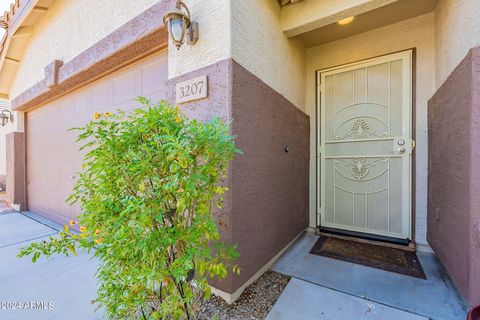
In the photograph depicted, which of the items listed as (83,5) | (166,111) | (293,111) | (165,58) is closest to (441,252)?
(293,111)

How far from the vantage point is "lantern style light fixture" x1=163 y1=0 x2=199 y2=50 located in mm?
1932

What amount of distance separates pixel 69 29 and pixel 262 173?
433cm

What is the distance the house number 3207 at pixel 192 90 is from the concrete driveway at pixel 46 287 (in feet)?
6.31

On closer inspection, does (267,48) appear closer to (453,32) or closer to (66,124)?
(453,32)

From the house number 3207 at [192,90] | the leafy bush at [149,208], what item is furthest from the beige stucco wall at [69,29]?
the leafy bush at [149,208]

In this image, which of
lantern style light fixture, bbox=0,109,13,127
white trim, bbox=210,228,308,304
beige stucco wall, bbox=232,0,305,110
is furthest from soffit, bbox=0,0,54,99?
white trim, bbox=210,228,308,304

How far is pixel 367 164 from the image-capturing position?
322 centimetres

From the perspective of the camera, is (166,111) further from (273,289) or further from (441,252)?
(441,252)

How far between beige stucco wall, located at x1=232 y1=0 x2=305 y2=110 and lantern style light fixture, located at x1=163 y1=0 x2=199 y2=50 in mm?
418

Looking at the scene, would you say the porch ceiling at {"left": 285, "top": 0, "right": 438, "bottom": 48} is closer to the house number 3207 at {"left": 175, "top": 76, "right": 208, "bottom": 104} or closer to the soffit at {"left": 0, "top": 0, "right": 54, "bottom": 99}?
the house number 3207 at {"left": 175, "top": 76, "right": 208, "bottom": 104}

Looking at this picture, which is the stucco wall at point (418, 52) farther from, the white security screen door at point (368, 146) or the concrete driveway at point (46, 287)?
the concrete driveway at point (46, 287)

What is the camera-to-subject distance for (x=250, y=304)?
1901 millimetres

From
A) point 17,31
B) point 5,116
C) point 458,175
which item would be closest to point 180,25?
point 458,175

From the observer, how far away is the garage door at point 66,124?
9.77ft
